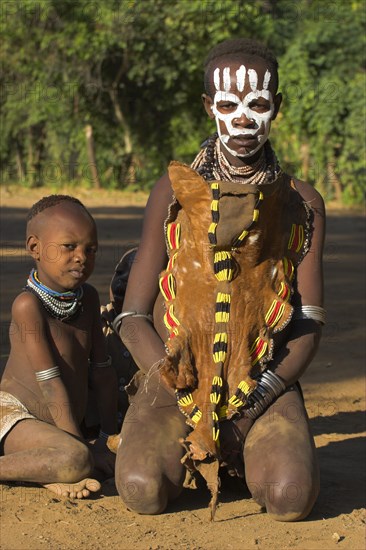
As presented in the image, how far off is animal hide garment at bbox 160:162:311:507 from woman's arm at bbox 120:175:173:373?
70 millimetres

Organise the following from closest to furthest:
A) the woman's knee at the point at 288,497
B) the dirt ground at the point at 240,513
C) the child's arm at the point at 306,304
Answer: the dirt ground at the point at 240,513 < the woman's knee at the point at 288,497 < the child's arm at the point at 306,304

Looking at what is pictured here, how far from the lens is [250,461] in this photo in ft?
12.4

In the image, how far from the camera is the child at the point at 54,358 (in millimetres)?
3828

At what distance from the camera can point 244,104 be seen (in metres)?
3.99

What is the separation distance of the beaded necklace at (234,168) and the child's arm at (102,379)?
2.45 ft

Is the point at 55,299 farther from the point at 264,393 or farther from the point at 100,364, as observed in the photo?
the point at 264,393

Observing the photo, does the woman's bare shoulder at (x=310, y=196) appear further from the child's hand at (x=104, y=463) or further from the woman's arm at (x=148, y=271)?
the child's hand at (x=104, y=463)

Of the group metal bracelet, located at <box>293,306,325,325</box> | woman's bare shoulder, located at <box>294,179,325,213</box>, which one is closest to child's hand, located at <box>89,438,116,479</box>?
metal bracelet, located at <box>293,306,325,325</box>

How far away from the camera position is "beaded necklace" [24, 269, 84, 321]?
4.09 m

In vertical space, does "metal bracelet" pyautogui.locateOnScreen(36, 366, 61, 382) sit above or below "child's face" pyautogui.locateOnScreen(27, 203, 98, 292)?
below

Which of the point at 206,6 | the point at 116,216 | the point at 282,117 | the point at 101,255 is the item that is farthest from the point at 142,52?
the point at 101,255

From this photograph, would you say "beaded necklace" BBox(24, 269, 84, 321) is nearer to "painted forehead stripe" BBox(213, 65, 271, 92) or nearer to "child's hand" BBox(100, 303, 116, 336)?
"child's hand" BBox(100, 303, 116, 336)

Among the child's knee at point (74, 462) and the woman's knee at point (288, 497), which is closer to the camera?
the woman's knee at point (288, 497)

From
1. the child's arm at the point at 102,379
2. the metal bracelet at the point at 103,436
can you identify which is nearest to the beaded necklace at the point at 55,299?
the child's arm at the point at 102,379
